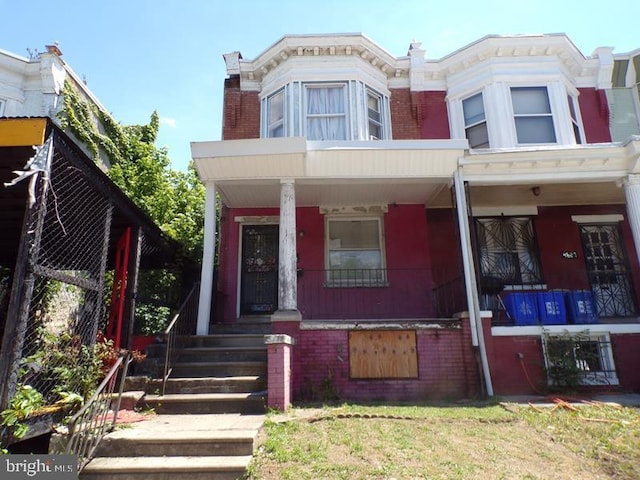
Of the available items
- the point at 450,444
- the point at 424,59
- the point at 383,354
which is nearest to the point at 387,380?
the point at 383,354

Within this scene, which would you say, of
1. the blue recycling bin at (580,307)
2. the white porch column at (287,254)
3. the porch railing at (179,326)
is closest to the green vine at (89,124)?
the porch railing at (179,326)

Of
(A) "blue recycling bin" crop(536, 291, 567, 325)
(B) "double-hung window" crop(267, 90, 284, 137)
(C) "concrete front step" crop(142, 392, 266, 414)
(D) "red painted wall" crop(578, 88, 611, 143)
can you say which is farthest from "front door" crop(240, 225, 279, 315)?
(D) "red painted wall" crop(578, 88, 611, 143)

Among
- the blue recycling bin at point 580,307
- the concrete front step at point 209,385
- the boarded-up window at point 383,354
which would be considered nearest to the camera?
the concrete front step at point 209,385

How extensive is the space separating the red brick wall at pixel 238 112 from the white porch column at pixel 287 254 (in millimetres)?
3302

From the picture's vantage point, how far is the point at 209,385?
19.6 ft

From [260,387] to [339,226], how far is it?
189 inches

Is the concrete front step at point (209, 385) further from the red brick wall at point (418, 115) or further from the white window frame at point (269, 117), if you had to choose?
the red brick wall at point (418, 115)

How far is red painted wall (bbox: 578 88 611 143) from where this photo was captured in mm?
10555

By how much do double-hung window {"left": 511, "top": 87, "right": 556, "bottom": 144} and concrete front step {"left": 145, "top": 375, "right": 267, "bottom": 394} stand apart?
784 centimetres

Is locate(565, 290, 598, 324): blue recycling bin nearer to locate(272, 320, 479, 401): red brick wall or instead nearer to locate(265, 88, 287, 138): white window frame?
locate(272, 320, 479, 401): red brick wall

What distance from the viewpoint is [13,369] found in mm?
3514

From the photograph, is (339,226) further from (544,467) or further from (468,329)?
(544,467)

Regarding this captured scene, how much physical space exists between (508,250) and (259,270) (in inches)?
229

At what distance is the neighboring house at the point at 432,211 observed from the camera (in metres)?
6.96
